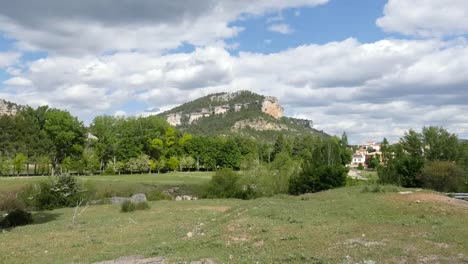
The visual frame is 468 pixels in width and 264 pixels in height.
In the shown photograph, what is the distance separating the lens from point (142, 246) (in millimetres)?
19719

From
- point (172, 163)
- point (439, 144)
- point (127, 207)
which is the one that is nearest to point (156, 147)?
point (172, 163)

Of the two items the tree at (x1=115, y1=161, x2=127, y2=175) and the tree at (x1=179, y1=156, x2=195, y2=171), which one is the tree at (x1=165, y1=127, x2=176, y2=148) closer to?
the tree at (x1=179, y1=156, x2=195, y2=171)

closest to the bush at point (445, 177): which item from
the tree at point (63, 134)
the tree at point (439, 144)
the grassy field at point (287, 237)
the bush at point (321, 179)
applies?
the bush at point (321, 179)

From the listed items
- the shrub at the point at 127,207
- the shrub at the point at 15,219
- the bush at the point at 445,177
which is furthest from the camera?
the bush at the point at 445,177

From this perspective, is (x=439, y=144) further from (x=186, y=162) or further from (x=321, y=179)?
(x=186, y=162)

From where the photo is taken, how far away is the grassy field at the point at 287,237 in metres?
14.6

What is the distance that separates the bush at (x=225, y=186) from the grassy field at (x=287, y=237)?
25.2 metres

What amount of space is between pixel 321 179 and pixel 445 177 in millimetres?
14431

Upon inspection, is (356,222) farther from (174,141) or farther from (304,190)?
(174,141)

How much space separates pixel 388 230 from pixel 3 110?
690 ft

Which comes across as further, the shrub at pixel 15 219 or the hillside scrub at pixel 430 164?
the hillside scrub at pixel 430 164

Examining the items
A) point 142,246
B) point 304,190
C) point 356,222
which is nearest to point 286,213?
point 356,222

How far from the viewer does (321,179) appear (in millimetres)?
53750

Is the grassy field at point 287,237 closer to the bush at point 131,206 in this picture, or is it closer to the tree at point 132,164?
the bush at point 131,206
